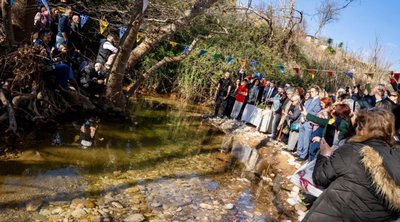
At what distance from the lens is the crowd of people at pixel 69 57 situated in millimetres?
7523

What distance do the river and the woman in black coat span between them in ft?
7.85

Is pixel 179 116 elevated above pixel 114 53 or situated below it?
below

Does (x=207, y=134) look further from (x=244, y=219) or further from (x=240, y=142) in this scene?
(x=244, y=219)

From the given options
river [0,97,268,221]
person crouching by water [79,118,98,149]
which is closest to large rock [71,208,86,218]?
river [0,97,268,221]

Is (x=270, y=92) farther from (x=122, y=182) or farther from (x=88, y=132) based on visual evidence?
(x=122, y=182)

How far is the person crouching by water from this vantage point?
21.4 feet

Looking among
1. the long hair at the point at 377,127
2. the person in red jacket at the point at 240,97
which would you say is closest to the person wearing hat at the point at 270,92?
the person in red jacket at the point at 240,97

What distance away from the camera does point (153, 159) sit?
21.6 ft

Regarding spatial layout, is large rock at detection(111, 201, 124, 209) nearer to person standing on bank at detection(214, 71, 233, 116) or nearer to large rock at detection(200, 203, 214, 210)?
large rock at detection(200, 203, 214, 210)

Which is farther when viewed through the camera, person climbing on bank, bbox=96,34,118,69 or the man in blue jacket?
person climbing on bank, bbox=96,34,118,69

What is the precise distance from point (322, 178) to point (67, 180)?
12.2ft

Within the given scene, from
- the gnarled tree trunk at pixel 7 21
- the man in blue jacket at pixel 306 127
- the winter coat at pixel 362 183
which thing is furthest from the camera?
the man in blue jacket at pixel 306 127

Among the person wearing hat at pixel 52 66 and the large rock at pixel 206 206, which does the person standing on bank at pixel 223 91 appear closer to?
the person wearing hat at pixel 52 66

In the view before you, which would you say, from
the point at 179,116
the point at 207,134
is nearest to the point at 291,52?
the point at 179,116
